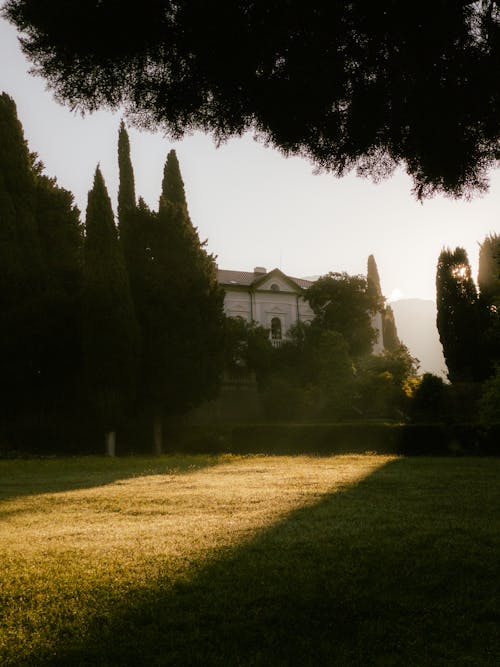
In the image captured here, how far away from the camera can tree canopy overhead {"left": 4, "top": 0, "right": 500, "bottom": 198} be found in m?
4.07

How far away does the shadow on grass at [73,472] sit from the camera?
12.1 meters

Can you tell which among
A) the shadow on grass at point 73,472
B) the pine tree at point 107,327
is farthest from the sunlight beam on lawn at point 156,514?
the pine tree at point 107,327

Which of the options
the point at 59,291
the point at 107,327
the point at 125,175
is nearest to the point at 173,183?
the point at 125,175

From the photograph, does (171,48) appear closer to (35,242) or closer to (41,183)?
(35,242)

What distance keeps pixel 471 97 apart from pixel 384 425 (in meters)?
17.0

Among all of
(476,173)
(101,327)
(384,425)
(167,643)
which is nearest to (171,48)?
(476,173)

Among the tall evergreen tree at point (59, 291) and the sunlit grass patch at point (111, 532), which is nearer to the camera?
the sunlit grass patch at point (111, 532)

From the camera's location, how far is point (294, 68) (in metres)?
4.16

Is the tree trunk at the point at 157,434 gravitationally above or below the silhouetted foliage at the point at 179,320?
below

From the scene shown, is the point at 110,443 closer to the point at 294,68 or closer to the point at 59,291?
the point at 59,291

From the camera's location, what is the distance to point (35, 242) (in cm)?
2503

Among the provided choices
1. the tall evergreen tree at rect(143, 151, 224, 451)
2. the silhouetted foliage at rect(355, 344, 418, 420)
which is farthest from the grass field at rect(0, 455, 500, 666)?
the silhouetted foliage at rect(355, 344, 418, 420)

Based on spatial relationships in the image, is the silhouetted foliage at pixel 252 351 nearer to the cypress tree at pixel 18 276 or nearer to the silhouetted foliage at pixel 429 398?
the silhouetted foliage at pixel 429 398

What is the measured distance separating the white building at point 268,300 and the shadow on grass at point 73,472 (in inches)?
1196
